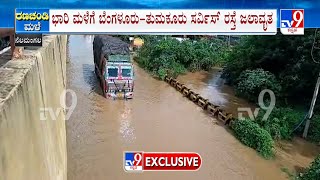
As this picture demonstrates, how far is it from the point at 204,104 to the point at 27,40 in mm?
9338

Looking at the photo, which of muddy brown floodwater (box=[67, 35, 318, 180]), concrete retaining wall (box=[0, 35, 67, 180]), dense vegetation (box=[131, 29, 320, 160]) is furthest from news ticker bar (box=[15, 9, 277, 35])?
dense vegetation (box=[131, 29, 320, 160])

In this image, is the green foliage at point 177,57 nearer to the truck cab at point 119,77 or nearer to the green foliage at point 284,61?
the green foliage at point 284,61

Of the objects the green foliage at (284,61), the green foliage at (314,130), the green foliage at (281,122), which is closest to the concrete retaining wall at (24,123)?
the green foliage at (281,122)

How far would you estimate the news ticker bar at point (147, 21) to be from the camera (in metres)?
6.37

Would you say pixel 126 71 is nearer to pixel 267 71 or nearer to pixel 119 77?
pixel 119 77

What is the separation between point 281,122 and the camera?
12.1 meters

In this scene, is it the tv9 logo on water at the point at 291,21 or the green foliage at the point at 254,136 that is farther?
the green foliage at the point at 254,136

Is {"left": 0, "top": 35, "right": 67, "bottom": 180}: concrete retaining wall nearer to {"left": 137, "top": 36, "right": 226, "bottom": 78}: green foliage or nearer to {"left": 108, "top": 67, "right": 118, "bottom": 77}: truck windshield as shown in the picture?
{"left": 108, "top": 67, "right": 118, "bottom": 77}: truck windshield

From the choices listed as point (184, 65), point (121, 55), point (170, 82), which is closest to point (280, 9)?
point (121, 55)

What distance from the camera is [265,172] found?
32.9ft

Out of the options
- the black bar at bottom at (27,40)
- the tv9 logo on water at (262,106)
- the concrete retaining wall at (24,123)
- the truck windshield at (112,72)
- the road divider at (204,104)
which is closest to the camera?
the concrete retaining wall at (24,123)

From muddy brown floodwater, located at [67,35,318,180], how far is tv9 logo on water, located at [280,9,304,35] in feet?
14.2

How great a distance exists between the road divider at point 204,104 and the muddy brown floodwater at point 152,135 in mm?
251

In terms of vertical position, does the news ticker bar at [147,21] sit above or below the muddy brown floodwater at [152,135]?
above
